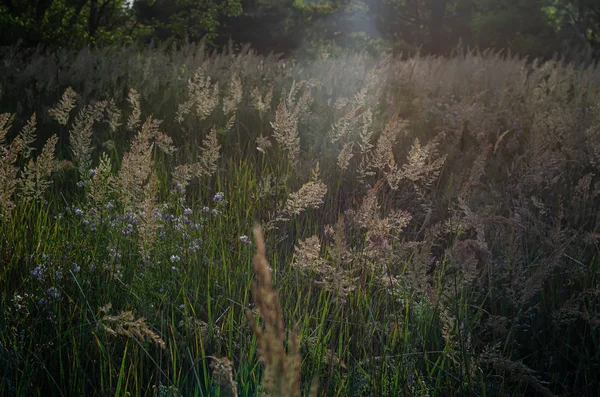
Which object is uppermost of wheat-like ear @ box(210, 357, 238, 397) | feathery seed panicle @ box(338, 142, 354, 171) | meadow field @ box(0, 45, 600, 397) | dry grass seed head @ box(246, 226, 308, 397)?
dry grass seed head @ box(246, 226, 308, 397)

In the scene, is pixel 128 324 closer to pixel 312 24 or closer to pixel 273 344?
pixel 273 344

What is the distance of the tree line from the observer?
13.1 meters

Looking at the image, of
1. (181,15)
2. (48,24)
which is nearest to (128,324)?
(48,24)

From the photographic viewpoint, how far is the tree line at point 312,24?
518 inches

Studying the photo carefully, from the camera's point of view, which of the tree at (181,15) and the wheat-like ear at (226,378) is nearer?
the wheat-like ear at (226,378)

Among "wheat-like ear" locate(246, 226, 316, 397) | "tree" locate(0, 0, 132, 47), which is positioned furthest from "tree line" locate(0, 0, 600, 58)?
"wheat-like ear" locate(246, 226, 316, 397)

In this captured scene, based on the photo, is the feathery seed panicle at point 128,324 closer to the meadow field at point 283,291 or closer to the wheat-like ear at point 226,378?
the meadow field at point 283,291

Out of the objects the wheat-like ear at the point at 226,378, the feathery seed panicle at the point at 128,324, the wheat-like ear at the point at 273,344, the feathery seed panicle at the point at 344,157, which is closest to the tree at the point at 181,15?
the feathery seed panicle at the point at 344,157

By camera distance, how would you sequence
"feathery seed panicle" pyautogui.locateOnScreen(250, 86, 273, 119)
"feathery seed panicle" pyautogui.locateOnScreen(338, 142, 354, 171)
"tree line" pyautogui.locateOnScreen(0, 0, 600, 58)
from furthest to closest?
"tree line" pyautogui.locateOnScreen(0, 0, 600, 58), "feathery seed panicle" pyautogui.locateOnScreen(250, 86, 273, 119), "feathery seed panicle" pyautogui.locateOnScreen(338, 142, 354, 171)

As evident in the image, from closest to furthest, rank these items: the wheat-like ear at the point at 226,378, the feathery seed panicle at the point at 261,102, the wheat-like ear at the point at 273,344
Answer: the wheat-like ear at the point at 273,344 < the wheat-like ear at the point at 226,378 < the feathery seed panicle at the point at 261,102

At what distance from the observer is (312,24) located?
2886 cm

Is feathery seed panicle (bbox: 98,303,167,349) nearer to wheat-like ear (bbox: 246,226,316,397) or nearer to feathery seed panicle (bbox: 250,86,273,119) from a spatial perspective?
wheat-like ear (bbox: 246,226,316,397)

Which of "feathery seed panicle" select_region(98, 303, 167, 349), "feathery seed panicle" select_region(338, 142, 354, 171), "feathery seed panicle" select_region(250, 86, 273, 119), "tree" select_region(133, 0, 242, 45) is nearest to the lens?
"feathery seed panicle" select_region(98, 303, 167, 349)

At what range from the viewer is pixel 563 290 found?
243 centimetres
